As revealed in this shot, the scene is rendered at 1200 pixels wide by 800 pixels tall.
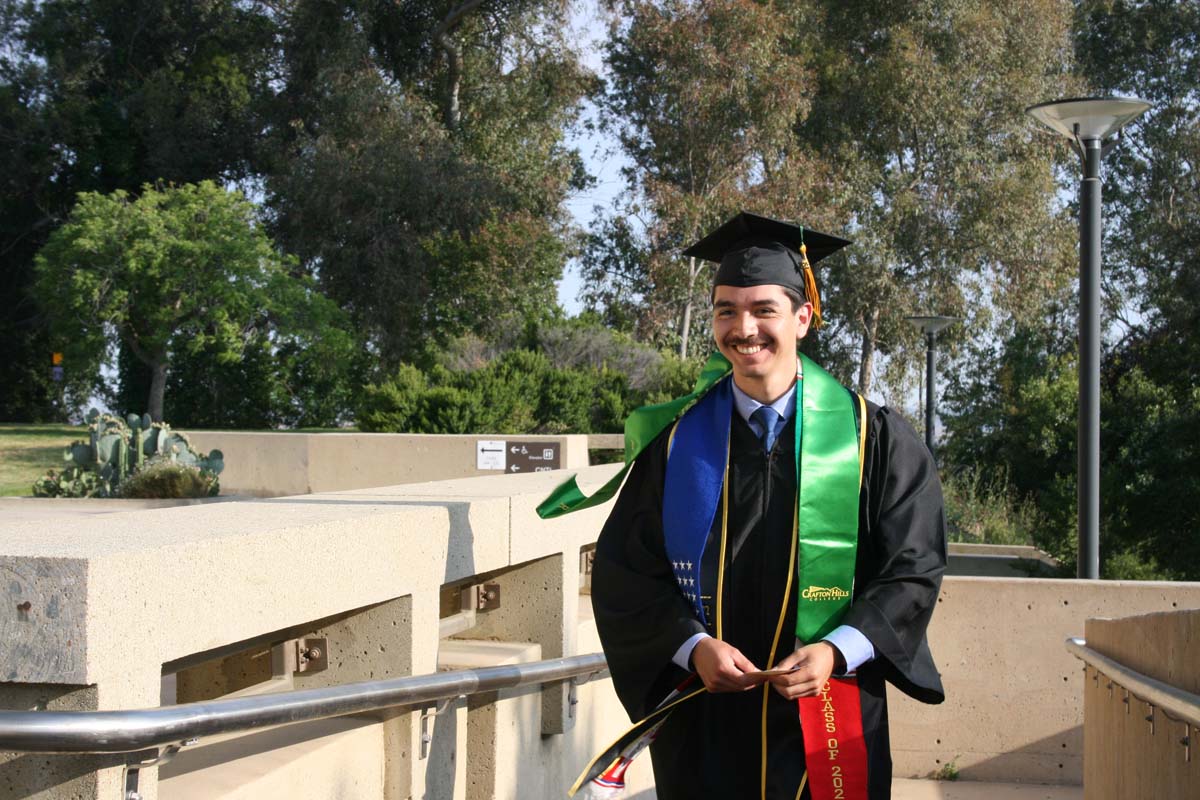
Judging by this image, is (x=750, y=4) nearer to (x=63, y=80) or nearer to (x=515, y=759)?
(x=63, y=80)

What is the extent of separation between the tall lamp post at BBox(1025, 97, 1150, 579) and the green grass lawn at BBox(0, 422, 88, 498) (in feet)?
44.8

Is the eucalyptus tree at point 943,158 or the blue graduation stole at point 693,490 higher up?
the eucalyptus tree at point 943,158

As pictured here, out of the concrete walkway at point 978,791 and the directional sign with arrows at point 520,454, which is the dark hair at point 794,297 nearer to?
the concrete walkway at point 978,791

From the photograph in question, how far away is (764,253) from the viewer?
327 centimetres

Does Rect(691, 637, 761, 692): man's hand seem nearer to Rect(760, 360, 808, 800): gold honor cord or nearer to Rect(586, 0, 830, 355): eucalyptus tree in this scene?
Rect(760, 360, 808, 800): gold honor cord

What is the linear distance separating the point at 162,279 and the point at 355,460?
13668 mm

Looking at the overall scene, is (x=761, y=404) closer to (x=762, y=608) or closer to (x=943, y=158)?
(x=762, y=608)

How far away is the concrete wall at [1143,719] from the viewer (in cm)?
376

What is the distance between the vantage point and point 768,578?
10.1ft

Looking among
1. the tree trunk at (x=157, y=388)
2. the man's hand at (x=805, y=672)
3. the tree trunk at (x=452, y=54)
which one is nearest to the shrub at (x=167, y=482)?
the man's hand at (x=805, y=672)

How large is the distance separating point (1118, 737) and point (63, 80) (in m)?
35.3

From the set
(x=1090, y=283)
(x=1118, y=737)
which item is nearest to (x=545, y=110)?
(x=1090, y=283)

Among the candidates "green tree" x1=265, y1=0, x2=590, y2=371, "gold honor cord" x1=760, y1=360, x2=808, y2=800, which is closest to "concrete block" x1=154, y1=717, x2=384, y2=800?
"gold honor cord" x1=760, y1=360, x2=808, y2=800

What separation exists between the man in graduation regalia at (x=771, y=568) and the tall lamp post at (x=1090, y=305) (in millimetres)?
6715
